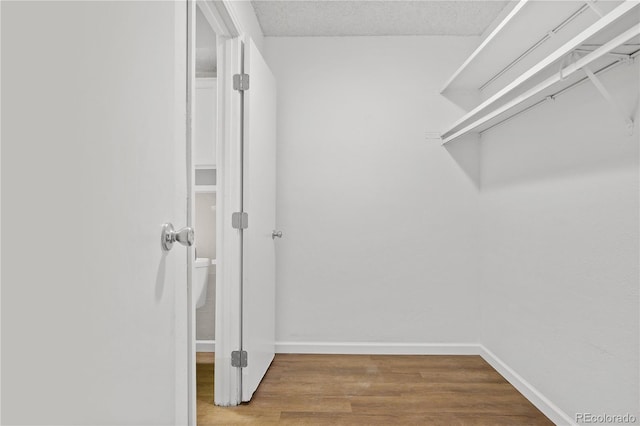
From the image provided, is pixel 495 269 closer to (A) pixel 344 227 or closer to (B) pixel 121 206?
(A) pixel 344 227

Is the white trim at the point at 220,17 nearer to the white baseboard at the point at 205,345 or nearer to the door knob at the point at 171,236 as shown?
the door knob at the point at 171,236

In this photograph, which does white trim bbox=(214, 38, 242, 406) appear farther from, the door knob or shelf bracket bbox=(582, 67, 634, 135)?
shelf bracket bbox=(582, 67, 634, 135)

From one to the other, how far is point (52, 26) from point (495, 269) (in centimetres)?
265

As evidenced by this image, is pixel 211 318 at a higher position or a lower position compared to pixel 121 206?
lower

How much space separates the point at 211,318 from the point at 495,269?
203cm

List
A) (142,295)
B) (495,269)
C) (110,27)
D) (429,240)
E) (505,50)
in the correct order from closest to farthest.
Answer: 1. (110,27)
2. (142,295)
3. (505,50)
4. (495,269)
5. (429,240)

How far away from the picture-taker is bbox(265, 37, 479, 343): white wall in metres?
2.94

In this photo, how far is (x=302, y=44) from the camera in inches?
117

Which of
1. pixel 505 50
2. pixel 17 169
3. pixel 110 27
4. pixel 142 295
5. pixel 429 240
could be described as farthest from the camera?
pixel 429 240

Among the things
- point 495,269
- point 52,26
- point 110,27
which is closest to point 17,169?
point 52,26

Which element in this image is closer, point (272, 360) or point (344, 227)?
point (272, 360)

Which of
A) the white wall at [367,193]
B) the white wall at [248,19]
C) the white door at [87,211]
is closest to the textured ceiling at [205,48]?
the white wall at [248,19]

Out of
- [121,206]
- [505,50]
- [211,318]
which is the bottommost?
[211,318]

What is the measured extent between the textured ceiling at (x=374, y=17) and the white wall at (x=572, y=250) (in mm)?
816
